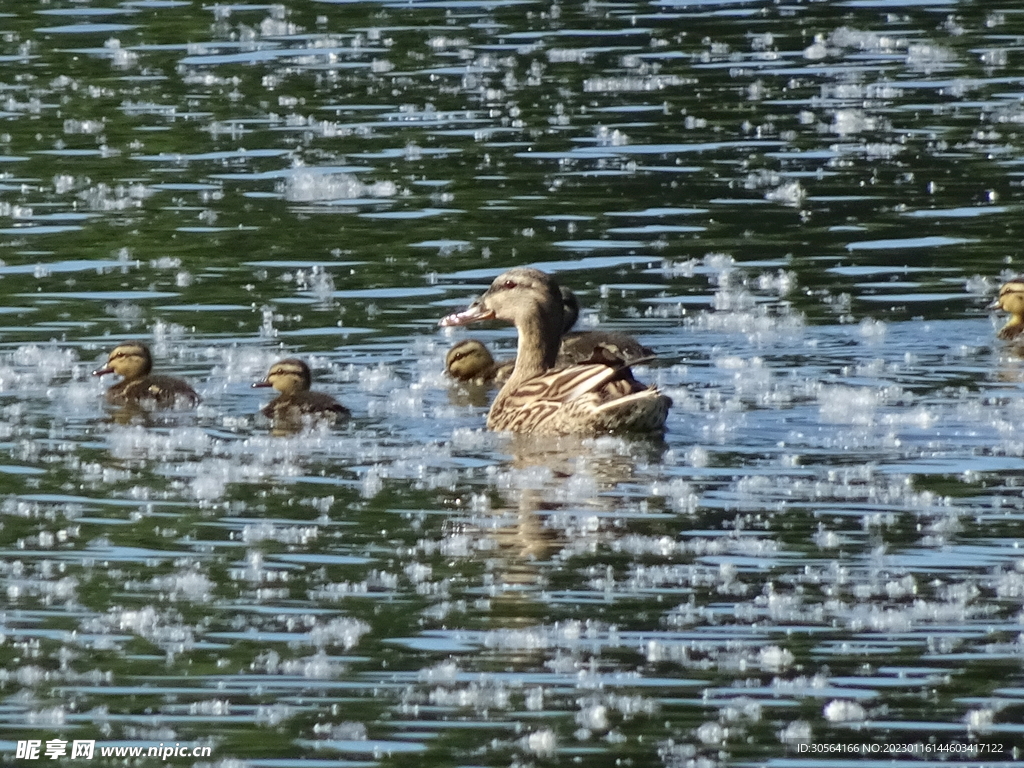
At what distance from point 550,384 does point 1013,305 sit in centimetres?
382

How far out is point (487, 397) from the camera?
15555 mm

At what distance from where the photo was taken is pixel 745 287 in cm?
1755

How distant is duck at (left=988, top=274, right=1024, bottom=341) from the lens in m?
16.0

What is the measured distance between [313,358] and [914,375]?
4.05 metres

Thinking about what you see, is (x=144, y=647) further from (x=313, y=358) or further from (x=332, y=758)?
(x=313, y=358)

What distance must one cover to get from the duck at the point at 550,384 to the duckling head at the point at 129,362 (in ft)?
6.40

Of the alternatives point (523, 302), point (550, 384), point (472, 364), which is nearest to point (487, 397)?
point (472, 364)

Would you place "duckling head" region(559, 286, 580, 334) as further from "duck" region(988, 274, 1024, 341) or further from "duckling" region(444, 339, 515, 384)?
"duck" region(988, 274, 1024, 341)

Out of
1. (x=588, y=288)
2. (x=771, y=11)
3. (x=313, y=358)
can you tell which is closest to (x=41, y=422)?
(x=313, y=358)

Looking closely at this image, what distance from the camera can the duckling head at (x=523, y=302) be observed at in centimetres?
1516

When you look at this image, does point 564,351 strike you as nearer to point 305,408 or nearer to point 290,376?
point 290,376

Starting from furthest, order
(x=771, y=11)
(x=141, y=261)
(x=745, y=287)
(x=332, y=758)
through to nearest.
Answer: (x=771, y=11)
(x=141, y=261)
(x=745, y=287)
(x=332, y=758)

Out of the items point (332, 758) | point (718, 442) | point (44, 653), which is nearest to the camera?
point (332, 758)

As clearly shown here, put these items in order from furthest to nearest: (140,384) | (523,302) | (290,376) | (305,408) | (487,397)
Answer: (487,397)
(523,302)
(140,384)
(290,376)
(305,408)
